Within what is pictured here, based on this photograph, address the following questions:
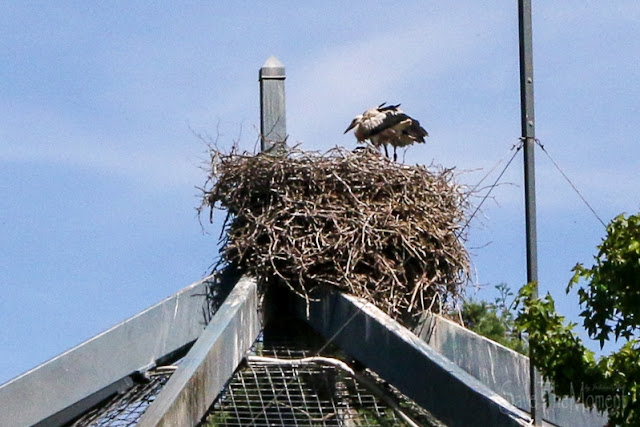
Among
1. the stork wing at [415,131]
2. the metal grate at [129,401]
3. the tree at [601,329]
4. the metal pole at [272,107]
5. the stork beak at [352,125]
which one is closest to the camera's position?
the tree at [601,329]

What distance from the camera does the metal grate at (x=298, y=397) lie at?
10781 mm

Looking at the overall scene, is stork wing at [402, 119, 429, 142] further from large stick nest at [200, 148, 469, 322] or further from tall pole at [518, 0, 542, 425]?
tall pole at [518, 0, 542, 425]

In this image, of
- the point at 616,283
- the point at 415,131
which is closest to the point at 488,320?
the point at 415,131

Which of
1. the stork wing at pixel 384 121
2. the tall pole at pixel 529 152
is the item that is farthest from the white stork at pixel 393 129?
the tall pole at pixel 529 152

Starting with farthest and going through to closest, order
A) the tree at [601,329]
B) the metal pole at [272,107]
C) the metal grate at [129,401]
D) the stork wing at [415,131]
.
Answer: the stork wing at [415,131]
the metal pole at [272,107]
the metal grate at [129,401]
the tree at [601,329]

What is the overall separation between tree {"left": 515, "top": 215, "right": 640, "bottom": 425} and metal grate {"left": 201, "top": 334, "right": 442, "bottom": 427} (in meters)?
3.34

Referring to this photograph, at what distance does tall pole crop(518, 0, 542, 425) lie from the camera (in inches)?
318

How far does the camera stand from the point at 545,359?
24.3ft

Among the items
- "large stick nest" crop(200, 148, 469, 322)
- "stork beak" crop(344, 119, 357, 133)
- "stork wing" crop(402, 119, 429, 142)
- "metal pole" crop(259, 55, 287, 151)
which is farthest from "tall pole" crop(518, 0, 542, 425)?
"stork beak" crop(344, 119, 357, 133)

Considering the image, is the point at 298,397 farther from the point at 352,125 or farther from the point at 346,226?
the point at 352,125

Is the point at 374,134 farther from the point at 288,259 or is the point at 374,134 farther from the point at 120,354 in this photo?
the point at 120,354

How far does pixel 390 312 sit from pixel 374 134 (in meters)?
3.75

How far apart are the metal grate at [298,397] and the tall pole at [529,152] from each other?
7.78ft

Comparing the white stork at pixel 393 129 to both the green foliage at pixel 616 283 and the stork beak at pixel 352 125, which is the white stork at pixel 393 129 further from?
the green foliage at pixel 616 283
